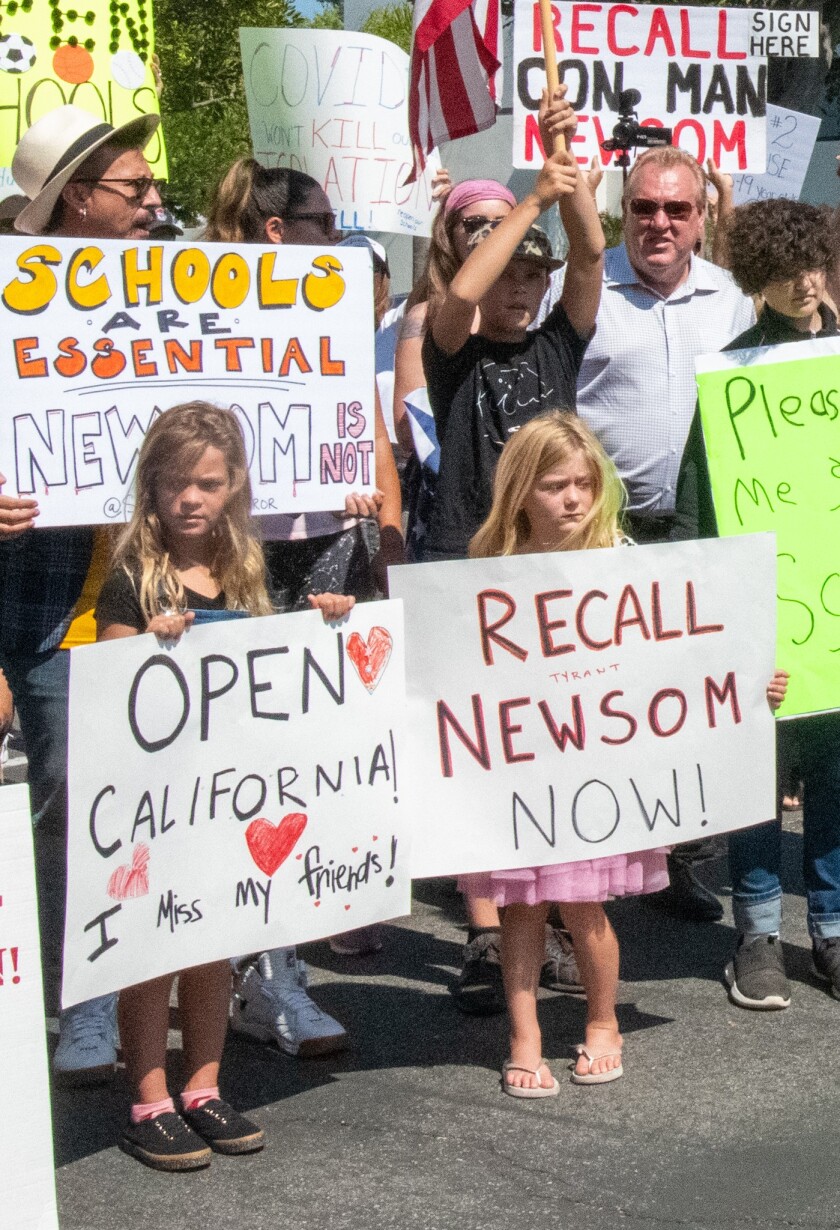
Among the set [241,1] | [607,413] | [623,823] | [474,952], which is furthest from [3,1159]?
[241,1]

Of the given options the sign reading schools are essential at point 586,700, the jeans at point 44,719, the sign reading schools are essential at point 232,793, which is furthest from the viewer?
the jeans at point 44,719

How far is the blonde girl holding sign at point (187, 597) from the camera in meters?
3.34

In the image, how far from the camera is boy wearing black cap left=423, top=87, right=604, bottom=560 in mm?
→ 3943

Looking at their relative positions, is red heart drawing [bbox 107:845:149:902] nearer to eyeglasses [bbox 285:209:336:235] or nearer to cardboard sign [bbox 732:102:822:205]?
eyeglasses [bbox 285:209:336:235]

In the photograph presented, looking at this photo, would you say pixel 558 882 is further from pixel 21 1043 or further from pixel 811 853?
pixel 21 1043

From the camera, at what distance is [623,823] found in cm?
368

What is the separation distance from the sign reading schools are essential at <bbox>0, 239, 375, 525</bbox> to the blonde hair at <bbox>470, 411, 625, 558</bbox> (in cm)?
36

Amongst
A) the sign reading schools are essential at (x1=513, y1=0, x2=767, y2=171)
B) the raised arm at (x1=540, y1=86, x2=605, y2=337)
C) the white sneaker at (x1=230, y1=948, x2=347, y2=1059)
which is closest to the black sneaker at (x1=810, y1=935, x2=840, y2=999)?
the white sneaker at (x1=230, y1=948, x2=347, y2=1059)

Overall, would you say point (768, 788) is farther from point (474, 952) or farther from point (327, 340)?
point (327, 340)

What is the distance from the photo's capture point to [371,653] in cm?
345

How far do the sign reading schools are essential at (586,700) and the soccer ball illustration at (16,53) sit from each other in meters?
2.68

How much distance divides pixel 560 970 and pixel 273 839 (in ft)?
4.04

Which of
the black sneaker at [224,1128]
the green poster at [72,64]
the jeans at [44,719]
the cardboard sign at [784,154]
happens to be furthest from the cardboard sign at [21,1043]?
the cardboard sign at [784,154]

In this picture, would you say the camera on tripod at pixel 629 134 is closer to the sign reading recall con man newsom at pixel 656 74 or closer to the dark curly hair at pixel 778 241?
the sign reading recall con man newsom at pixel 656 74
